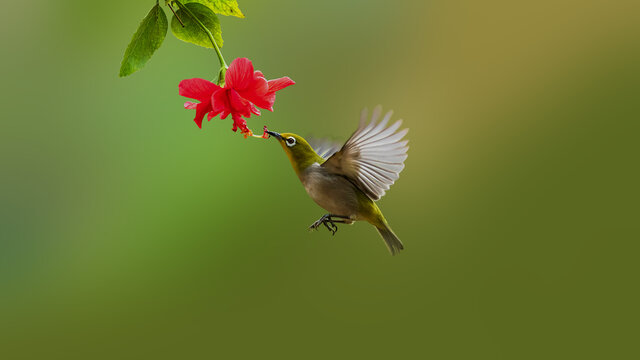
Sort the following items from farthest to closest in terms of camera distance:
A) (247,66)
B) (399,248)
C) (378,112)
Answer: (399,248) < (378,112) < (247,66)

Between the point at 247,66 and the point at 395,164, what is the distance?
0.22m

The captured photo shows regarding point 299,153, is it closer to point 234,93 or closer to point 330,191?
point 330,191

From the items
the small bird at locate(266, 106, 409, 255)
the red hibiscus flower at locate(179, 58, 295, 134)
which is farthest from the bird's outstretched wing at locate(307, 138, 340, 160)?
the red hibiscus flower at locate(179, 58, 295, 134)

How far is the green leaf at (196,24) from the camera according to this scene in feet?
1.74

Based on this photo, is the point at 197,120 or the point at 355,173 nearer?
the point at 197,120

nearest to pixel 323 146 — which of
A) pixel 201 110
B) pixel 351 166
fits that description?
pixel 351 166

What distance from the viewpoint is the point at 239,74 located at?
1.64ft

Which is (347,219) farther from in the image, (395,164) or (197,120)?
(197,120)

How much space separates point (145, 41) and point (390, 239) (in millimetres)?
448

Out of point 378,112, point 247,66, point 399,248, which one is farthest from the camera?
point 399,248

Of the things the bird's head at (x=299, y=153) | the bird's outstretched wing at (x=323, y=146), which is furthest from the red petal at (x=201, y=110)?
the bird's outstretched wing at (x=323, y=146)

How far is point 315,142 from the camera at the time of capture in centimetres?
83

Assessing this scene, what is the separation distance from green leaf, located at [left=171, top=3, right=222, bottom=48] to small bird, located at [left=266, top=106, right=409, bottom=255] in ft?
0.41

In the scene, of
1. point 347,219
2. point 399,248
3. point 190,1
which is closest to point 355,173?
point 347,219
